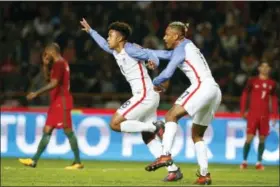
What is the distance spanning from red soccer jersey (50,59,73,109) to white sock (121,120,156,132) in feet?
11.2

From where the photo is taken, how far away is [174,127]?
12.8 m

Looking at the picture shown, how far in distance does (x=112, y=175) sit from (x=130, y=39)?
7.10 m

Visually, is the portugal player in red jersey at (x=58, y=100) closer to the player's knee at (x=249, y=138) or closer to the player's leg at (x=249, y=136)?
the player's leg at (x=249, y=136)

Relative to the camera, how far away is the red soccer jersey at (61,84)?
16.7 metres

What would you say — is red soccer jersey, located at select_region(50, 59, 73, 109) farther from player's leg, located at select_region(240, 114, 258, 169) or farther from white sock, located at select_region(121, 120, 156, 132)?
player's leg, located at select_region(240, 114, 258, 169)

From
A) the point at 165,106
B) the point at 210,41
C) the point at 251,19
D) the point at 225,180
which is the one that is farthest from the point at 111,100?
the point at 225,180

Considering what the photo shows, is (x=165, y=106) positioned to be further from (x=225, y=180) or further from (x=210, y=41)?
(x=225, y=180)

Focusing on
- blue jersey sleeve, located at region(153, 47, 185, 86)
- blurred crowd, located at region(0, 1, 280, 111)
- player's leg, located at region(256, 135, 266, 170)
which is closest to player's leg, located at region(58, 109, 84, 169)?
player's leg, located at region(256, 135, 266, 170)

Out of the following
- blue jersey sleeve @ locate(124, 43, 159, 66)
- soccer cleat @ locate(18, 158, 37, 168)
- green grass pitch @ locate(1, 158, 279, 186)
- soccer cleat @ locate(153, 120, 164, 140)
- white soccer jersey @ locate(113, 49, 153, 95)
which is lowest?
green grass pitch @ locate(1, 158, 279, 186)

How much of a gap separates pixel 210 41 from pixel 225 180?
25.0ft

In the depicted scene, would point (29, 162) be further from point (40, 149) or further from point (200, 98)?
point (200, 98)

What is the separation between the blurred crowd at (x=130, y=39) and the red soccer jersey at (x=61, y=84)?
171 inches

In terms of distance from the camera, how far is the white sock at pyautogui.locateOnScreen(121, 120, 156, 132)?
13.5m

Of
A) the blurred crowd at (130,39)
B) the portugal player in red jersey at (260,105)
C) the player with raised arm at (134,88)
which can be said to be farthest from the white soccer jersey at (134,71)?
the blurred crowd at (130,39)
